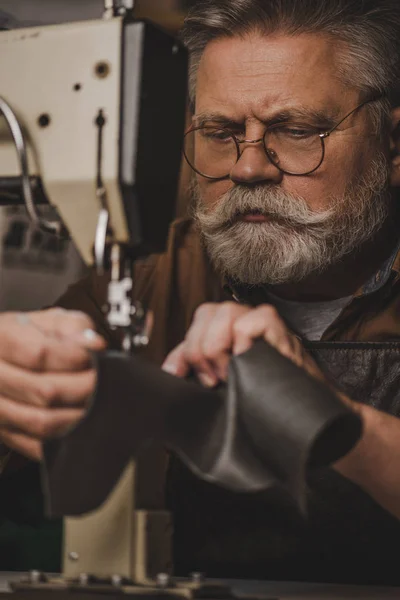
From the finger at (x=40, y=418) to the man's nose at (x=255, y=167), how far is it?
849 mm

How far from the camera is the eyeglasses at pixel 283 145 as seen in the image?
156 centimetres

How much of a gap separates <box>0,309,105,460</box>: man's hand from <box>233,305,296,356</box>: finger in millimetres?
141

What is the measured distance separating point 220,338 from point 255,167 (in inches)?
29.7

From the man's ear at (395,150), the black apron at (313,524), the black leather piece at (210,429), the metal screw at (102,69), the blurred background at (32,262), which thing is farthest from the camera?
the blurred background at (32,262)

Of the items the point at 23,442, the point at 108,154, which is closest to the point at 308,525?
the point at 23,442

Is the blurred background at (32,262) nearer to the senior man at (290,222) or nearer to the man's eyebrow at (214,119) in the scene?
the senior man at (290,222)

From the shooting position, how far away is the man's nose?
1.55 m

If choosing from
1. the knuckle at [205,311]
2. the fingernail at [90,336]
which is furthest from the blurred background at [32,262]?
the fingernail at [90,336]

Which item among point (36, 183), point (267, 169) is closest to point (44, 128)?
point (36, 183)

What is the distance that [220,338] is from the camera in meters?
0.85

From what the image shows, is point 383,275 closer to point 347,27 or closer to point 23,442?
point 347,27

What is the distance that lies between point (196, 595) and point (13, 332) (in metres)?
0.28

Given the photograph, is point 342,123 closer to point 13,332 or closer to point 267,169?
point 267,169

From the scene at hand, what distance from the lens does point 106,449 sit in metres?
0.73
